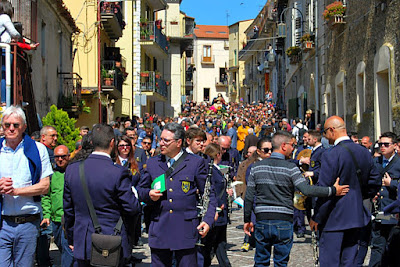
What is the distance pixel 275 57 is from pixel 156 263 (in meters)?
44.2

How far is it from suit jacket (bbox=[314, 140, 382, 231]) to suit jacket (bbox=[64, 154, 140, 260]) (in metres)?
2.16

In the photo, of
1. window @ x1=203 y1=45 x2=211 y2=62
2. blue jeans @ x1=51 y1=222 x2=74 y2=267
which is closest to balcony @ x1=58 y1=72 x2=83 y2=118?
blue jeans @ x1=51 y1=222 x2=74 y2=267

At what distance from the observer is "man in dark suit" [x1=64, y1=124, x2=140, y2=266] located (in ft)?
17.7

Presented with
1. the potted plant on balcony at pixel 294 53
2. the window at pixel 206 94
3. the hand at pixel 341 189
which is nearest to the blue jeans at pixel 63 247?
the hand at pixel 341 189

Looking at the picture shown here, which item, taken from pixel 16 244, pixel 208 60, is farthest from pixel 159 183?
pixel 208 60

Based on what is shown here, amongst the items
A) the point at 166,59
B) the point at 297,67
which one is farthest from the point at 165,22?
the point at 297,67

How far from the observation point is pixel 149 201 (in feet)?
19.6

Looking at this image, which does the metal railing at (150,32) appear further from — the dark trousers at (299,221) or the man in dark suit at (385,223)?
the man in dark suit at (385,223)

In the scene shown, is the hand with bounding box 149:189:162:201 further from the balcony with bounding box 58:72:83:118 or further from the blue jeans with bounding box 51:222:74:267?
the balcony with bounding box 58:72:83:118

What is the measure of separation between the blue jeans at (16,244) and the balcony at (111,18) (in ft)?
68.9

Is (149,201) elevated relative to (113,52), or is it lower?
lower

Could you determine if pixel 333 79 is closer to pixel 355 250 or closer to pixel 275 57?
pixel 355 250

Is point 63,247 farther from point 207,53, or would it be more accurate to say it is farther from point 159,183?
point 207,53

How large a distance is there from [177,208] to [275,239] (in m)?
1.52
